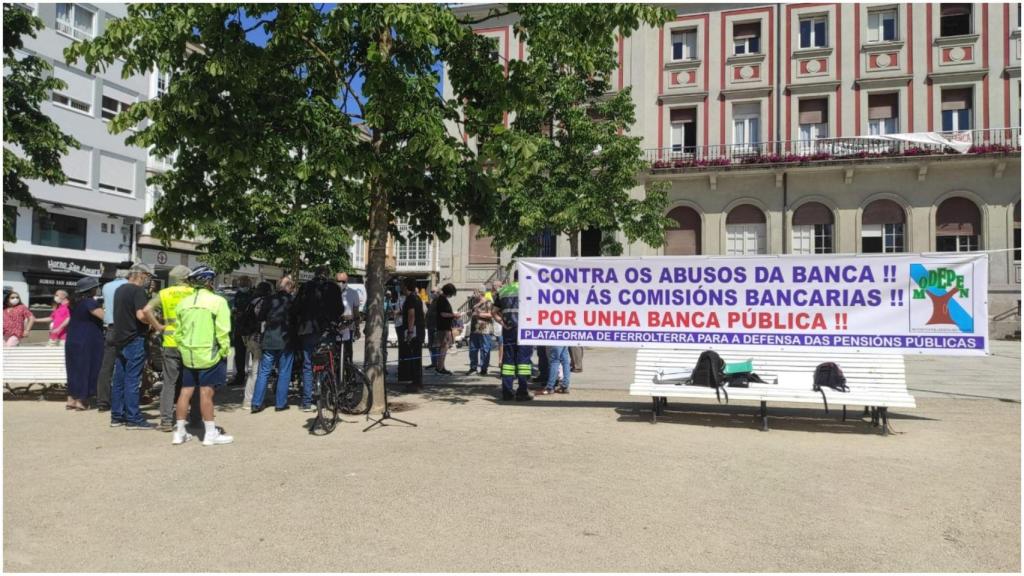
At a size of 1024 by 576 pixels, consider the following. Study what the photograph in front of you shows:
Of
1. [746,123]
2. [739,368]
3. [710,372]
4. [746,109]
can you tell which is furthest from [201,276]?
[746,109]

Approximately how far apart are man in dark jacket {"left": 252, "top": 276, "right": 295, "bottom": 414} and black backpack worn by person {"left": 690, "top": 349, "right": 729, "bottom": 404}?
4865mm

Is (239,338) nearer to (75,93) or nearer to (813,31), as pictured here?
(813,31)

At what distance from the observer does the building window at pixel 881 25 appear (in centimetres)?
2956

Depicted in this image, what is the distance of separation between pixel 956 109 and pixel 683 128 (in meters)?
10.6

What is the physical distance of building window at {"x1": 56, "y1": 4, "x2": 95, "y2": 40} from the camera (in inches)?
1367

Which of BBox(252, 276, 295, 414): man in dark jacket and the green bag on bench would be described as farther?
BBox(252, 276, 295, 414): man in dark jacket

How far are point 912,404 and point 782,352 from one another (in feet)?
4.84

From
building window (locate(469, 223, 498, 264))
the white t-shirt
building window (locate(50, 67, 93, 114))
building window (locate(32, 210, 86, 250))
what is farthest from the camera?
building window (locate(50, 67, 93, 114))

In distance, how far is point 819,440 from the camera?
23.2 ft

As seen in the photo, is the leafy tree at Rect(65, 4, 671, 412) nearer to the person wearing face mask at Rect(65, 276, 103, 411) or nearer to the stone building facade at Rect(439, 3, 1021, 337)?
the person wearing face mask at Rect(65, 276, 103, 411)

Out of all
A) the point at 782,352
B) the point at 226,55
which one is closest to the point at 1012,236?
the point at 782,352

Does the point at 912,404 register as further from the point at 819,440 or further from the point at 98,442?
the point at 98,442

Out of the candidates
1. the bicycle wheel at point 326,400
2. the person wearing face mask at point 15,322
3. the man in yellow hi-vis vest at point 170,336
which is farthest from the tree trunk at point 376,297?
the person wearing face mask at point 15,322

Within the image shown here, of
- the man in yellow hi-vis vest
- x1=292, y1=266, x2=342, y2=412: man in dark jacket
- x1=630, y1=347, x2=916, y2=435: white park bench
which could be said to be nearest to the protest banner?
x1=630, y1=347, x2=916, y2=435: white park bench
